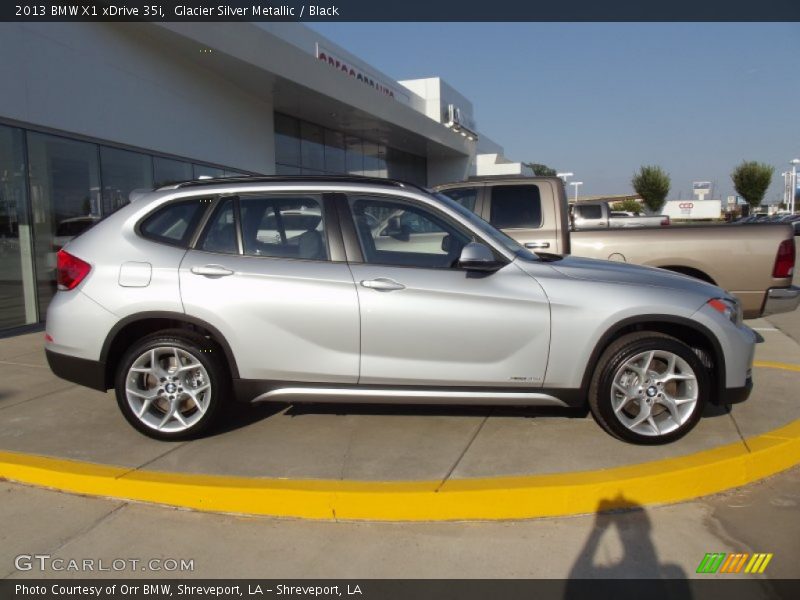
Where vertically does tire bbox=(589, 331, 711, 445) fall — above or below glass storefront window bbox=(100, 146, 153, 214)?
below

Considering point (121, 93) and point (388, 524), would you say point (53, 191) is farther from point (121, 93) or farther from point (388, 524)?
point (388, 524)

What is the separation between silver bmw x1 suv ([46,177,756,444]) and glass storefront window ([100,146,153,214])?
22.2 feet

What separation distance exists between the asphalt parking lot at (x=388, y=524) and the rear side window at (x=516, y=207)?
294 cm

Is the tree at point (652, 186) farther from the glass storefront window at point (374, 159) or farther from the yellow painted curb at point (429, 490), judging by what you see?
the yellow painted curb at point (429, 490)

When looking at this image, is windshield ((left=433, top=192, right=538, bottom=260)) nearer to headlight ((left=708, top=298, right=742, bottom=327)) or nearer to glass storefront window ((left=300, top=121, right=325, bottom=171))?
headlight ((left=708, top=298, right=742, bottom=327))

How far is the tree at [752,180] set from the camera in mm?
58188

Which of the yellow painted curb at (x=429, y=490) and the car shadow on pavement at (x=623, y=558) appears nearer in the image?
the car shadow on pavement at (x=623, y=558)

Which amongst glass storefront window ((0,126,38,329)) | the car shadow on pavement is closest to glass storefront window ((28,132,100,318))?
glass storefront window ((0,126,38,329))

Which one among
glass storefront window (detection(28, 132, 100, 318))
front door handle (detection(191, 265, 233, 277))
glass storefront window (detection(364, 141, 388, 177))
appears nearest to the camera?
front door handle (detection(191, 265, 233, 277))

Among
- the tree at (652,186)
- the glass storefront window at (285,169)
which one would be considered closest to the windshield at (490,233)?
the glass storefront window at (285,169)

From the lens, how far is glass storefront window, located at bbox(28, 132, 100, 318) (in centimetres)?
932

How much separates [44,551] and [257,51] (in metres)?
12.1

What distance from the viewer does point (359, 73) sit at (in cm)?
2453

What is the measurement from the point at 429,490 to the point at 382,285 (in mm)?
1330
